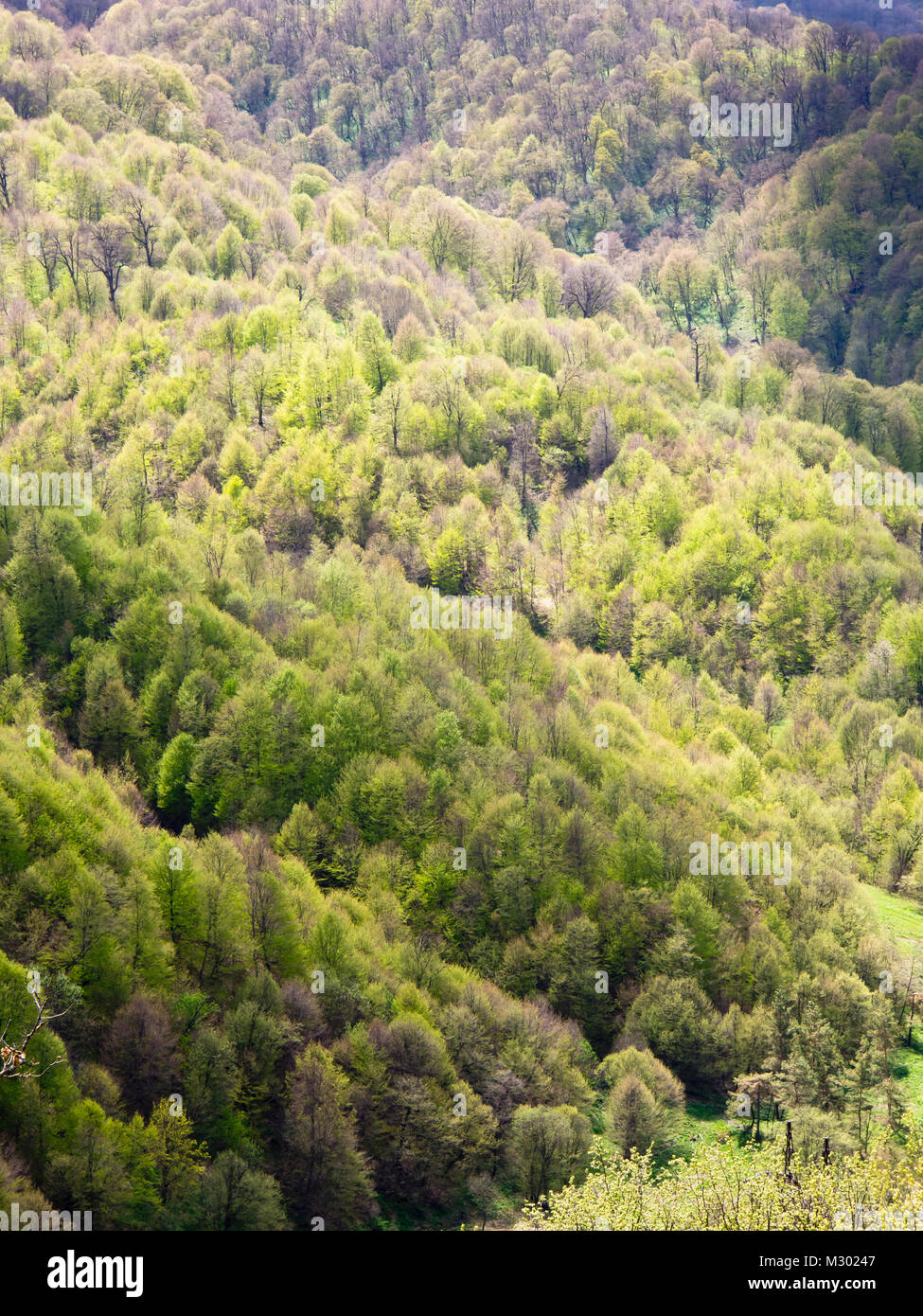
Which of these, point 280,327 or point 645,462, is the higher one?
point 280,327

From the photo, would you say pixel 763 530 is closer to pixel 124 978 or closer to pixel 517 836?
pixel 517 836

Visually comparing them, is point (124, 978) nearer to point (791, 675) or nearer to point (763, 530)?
point (791, 675)

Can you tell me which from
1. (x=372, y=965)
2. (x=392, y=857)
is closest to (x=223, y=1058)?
(x=372, y=965)

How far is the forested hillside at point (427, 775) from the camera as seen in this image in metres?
69.2

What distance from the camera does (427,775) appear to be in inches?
4003

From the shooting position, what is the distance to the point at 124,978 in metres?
71.8

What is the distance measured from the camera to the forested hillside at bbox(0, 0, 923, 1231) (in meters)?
69.2

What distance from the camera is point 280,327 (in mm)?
178625
